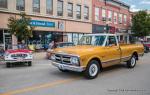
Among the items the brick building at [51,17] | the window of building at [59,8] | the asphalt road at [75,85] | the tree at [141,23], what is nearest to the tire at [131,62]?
the asphalt road at [75,85]

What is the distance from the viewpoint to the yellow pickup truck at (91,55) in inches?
361

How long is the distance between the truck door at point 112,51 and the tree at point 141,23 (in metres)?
30.5

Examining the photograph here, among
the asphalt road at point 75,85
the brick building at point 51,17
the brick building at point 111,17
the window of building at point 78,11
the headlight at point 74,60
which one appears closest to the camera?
the asphalt road at point 75,85

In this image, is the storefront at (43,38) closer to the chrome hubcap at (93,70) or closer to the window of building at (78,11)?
the window of building at (78,11)

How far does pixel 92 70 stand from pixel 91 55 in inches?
27.1

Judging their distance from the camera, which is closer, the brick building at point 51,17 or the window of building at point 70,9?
the brick building at point 51,17

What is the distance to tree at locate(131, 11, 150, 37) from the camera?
3994 cm

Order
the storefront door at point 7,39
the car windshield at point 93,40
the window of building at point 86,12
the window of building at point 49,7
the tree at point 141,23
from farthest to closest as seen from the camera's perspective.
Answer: the tree at point 141,23 < the window of building at point 86,12 < the window of building at point 49,7 < the storefront door at point 7,39 < the car windshield at point 93,40

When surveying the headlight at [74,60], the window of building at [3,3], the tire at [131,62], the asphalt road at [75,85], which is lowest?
the asphalt road at [75,85]

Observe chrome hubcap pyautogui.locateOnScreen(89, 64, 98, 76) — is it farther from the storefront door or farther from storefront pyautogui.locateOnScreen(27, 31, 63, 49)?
storefront pyautogui.locateOnScreen(27, 31, 63, 49)

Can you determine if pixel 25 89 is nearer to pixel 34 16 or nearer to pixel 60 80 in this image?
pixel 60 80

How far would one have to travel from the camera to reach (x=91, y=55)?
30.9ft

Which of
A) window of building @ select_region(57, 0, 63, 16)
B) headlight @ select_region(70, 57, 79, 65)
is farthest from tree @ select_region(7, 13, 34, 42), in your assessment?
headlight @ select_region(70, 57, 79, 65)

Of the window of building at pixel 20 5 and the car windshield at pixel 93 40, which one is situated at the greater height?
the window of building at pixel 20 5
